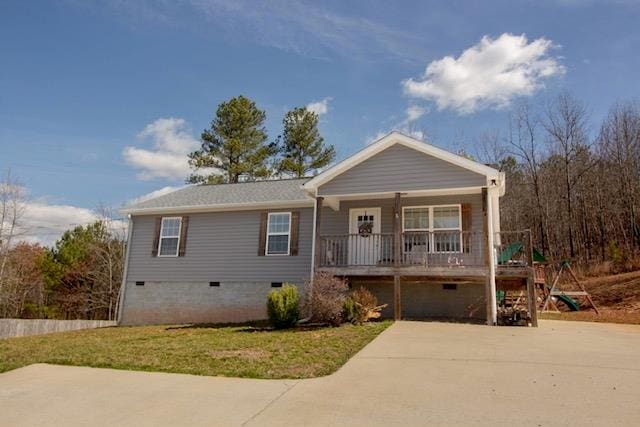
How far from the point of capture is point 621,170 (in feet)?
83.2

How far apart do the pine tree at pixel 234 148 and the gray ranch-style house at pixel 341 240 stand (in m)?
13.5

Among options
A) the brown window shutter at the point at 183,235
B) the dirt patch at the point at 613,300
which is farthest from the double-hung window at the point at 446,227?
the brown window shutter at the point at 183,235

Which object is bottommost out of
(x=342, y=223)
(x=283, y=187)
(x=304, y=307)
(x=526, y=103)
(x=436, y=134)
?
(x=304, y=307)

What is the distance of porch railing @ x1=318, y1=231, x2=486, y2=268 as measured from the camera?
41.6ft

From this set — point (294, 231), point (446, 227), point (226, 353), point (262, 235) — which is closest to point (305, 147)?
point (262, 235)

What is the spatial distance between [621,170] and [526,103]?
23.9ft

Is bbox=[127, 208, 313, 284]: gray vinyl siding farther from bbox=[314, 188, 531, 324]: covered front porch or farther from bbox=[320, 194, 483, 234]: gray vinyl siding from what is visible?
bbox=[314, 188, 531, 324]: covered front porch

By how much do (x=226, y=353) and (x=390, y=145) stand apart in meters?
8.02

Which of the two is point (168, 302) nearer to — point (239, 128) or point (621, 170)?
point (239, 128)

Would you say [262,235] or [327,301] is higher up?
[262,235]

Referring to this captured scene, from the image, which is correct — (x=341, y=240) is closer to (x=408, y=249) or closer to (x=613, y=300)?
(x=408, y=249)

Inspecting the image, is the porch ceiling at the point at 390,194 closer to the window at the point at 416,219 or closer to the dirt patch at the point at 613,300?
the window at the point at 416,219

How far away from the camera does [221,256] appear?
51.4 ft

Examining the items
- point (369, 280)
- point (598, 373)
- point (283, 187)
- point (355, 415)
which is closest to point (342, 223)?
point (369, 280)
